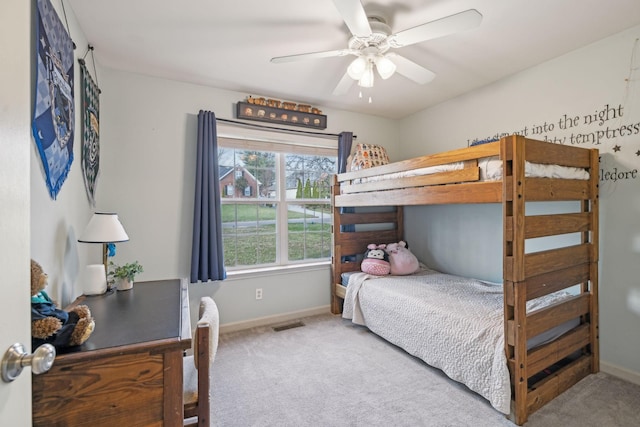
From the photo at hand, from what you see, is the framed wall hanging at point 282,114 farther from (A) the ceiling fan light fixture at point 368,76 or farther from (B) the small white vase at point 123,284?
(B) the small white vase at point 123,284

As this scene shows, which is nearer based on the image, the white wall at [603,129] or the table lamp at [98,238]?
the table lamp at [98,238]

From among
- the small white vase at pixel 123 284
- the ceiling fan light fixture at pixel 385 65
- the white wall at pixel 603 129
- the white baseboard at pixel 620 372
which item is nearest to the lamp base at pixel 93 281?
the small white vase at pixel 123 284

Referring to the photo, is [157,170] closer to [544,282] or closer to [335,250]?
[335,250]

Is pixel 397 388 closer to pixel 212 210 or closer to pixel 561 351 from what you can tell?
pixel 561 351

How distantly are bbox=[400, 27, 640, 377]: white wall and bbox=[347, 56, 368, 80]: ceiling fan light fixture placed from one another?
161 cm

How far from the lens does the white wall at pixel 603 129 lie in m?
2.12

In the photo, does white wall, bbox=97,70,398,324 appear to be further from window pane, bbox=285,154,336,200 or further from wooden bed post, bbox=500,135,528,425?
wooden bed post, bbox=500,135,528,425

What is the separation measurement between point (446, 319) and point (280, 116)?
8.01 ft

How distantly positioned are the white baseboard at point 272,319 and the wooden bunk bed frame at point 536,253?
1.70 metres

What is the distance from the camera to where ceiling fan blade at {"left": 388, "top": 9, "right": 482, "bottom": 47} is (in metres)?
1.49

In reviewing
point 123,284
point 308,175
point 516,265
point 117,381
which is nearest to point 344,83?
point 308,175

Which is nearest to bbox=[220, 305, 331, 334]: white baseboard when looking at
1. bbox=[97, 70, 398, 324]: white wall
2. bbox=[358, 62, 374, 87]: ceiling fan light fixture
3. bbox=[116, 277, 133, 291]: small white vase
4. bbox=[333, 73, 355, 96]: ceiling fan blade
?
bbox=[97, 70, 398, 324]: white wall

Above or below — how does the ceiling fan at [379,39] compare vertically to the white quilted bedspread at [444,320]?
above

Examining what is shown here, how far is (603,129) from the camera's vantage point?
2.25 m
